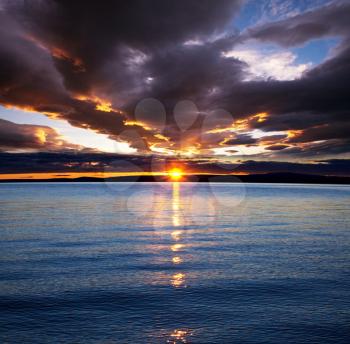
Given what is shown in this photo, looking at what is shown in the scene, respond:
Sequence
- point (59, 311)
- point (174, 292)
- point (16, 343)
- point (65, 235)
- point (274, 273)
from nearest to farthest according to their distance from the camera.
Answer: point (16, 343) < point (59, 311) < point (174, 292) < point (274, 273) < point (65, 235)

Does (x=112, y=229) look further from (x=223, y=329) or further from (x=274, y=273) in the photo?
(x=223, y=329)

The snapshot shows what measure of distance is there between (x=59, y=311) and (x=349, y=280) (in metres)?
17.6

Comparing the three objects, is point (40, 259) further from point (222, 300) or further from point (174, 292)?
point (222, 300)

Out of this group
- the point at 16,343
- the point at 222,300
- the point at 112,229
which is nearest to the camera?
the point at 16,343

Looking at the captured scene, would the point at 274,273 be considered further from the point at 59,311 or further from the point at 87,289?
the point at 59,311

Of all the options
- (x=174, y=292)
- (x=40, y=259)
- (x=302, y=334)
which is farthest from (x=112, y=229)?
(x=302, y=334)

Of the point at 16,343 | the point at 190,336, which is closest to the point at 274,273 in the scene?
the point at 190,336

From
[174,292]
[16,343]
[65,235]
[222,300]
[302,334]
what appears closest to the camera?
[16,343]

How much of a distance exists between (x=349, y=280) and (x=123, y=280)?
14433 mm

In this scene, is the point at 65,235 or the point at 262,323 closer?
the point at 262,323

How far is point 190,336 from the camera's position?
14281 mm

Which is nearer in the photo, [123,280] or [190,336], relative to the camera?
A: [190,336]

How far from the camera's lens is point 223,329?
49.4ft

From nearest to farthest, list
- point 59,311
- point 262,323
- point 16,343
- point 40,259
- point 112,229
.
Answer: point 16,343
point 262,323
point 59,311
point 40,259
point 112,229
